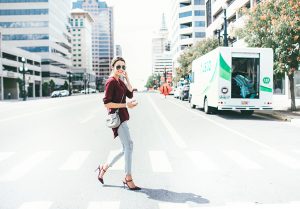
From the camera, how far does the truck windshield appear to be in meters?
18.2

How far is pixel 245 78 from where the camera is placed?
18.4m

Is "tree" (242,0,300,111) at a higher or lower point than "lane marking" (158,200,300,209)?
higher

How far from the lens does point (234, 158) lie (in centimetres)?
833

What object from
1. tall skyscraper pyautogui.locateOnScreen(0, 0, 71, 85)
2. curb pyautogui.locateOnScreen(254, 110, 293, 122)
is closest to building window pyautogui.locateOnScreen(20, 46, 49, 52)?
tall skyscraper pyautogui.locateOnScreen(0, 0, 71, 85)

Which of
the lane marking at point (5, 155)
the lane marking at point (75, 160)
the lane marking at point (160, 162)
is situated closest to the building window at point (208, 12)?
the lane marking at point (160, 162)

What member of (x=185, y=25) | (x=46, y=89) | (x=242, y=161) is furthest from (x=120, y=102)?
(x=185, y=25)

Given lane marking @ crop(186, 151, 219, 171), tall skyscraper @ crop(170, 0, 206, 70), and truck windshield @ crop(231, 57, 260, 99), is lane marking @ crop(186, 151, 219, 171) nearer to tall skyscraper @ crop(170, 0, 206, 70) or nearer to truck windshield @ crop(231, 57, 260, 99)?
truck windshield @ crop(231, 57, 260, 99)

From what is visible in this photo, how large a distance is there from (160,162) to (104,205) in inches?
118

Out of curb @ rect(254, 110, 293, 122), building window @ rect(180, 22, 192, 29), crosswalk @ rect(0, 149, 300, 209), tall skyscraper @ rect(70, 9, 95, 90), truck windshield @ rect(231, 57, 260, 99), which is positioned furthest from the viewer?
tall skyscraper @ rect(70, 9, 95, 90)

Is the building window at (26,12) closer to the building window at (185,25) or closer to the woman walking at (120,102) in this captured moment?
the building window at (185,25)

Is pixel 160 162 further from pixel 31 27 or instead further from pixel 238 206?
pixel 31 27

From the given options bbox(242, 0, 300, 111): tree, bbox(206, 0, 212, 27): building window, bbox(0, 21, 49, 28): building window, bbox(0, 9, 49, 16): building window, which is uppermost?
bbox(0, 9, 49, 16): building window

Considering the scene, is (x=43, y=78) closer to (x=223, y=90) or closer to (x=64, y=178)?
(x=223, y=90)

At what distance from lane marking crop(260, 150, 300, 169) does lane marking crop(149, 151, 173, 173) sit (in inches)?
88.3
